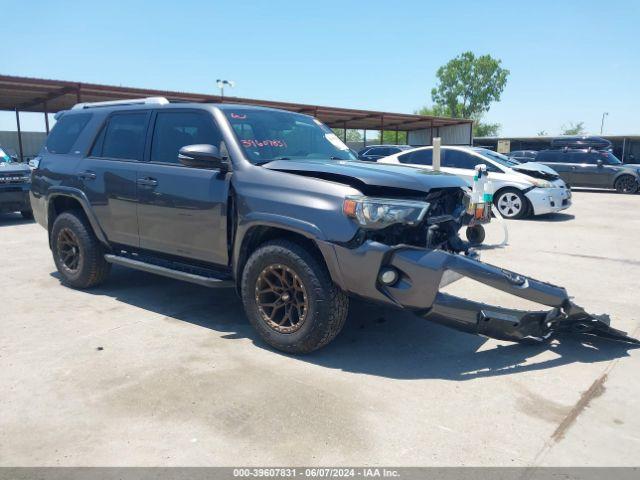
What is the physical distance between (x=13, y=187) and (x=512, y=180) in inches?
417

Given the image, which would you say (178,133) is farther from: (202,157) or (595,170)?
(595,170)

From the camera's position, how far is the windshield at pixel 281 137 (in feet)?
14.6

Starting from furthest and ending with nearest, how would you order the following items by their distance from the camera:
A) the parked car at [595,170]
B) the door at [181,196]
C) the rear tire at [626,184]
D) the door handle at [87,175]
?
the parked car at [595,170]
the rear tire at [626,184]
the door handle at [87,175]
the door at [181,196]

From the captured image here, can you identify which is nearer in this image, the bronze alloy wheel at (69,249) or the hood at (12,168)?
the bronze alloy wheel at (69,249)

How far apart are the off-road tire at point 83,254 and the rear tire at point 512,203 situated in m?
Answer: 9.12

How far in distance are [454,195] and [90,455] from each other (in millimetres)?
3185

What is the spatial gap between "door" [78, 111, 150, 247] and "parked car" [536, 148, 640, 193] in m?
17.9

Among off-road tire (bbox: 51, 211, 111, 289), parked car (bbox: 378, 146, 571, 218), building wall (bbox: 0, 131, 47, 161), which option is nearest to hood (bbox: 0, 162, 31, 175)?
off-road tire (bbox: 51, 211, 111, 289)

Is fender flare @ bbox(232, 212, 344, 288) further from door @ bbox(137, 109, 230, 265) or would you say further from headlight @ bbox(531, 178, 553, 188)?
headlight @ bbox(531, 178, 553, 188)

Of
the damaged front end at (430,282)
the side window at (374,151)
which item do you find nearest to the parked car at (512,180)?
the damaged front end at (430,282)

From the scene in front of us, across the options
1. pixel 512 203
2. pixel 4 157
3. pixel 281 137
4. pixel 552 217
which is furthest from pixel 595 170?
pixel 4 157

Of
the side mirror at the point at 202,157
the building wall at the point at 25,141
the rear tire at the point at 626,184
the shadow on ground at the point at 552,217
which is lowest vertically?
the shadow on ground at the point at 552,217

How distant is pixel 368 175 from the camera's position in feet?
12.4

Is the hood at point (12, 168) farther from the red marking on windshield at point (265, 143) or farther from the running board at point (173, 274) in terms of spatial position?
the red marking on windshield at point (265, 143)
